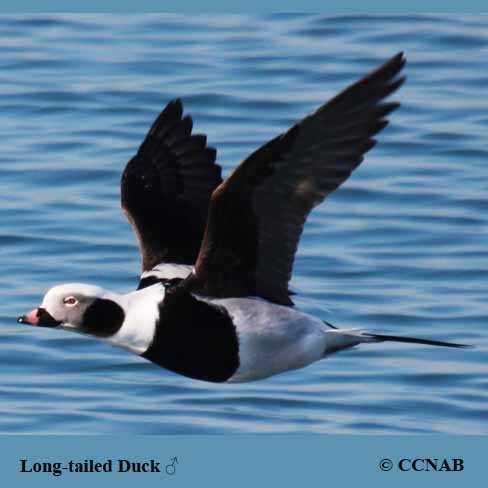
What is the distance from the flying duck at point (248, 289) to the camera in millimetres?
6676

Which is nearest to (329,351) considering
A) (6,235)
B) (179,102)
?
(179,102)

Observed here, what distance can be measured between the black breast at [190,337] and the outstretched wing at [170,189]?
2.55 feet

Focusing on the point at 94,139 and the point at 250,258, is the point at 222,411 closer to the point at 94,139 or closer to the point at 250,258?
the point at 250,258

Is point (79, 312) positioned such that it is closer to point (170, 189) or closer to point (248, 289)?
point (248, 289)

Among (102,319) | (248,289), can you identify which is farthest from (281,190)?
(102,319)

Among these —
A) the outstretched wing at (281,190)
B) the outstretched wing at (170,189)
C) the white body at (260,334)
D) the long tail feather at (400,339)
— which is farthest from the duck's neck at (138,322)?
the long tail feather at (400,339)

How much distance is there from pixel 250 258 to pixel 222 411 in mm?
1586

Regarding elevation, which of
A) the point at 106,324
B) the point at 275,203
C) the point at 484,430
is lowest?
the point at 484,430

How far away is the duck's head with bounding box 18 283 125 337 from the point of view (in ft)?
23.6

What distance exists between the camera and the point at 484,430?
8.38m

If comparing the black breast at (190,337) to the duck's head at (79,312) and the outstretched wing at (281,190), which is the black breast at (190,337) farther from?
the duck's head at (79,312)

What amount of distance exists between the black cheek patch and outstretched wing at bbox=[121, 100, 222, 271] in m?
0.74

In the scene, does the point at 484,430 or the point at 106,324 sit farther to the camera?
the point at 484,430

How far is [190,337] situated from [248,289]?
1.03 ft
